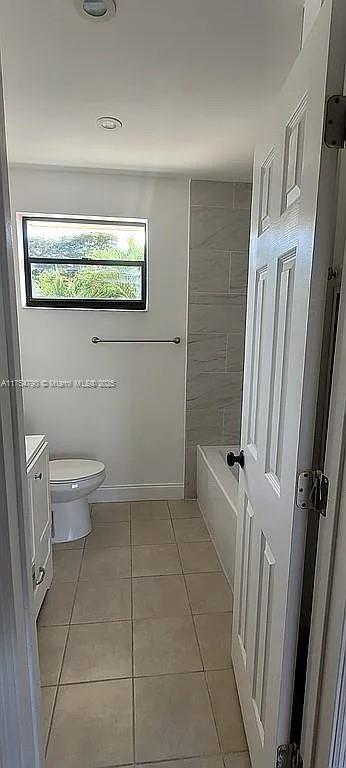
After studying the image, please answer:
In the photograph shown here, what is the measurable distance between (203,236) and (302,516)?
7.57 ft

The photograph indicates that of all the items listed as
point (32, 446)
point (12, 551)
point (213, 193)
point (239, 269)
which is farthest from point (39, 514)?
point (213, 193)

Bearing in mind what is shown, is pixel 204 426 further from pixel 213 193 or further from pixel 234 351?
pixel 213 193

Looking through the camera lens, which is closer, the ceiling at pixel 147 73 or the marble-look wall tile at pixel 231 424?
the ceiling at pixel 147 73

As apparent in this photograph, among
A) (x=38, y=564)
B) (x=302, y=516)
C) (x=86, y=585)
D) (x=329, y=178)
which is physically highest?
(x=329, y=178)

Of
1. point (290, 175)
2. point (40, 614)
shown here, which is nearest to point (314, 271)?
point (290, 175)

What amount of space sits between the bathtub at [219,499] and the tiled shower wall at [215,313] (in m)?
0.15

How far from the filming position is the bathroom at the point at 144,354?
1.33 metres

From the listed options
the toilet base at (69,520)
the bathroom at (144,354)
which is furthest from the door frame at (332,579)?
the toilet base at (69,520)

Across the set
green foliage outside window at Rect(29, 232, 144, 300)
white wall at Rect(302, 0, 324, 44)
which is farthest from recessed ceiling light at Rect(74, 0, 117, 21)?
green foliage outside window at Rect(29, 232, 144, 300)

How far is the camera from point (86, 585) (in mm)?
2197

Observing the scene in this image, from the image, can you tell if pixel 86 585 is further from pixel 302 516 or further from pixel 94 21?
pixel 94 21

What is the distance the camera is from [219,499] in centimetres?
246

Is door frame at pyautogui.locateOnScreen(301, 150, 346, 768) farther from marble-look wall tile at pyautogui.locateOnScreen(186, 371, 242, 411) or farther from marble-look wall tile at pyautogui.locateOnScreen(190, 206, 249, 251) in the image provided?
marble-look wall tile at pyautogui.locateOnScreen(186, 371, 242, 411)

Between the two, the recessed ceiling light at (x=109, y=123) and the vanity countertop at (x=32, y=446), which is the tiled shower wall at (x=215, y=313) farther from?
the vanity countertop at (x=32, y=446)
